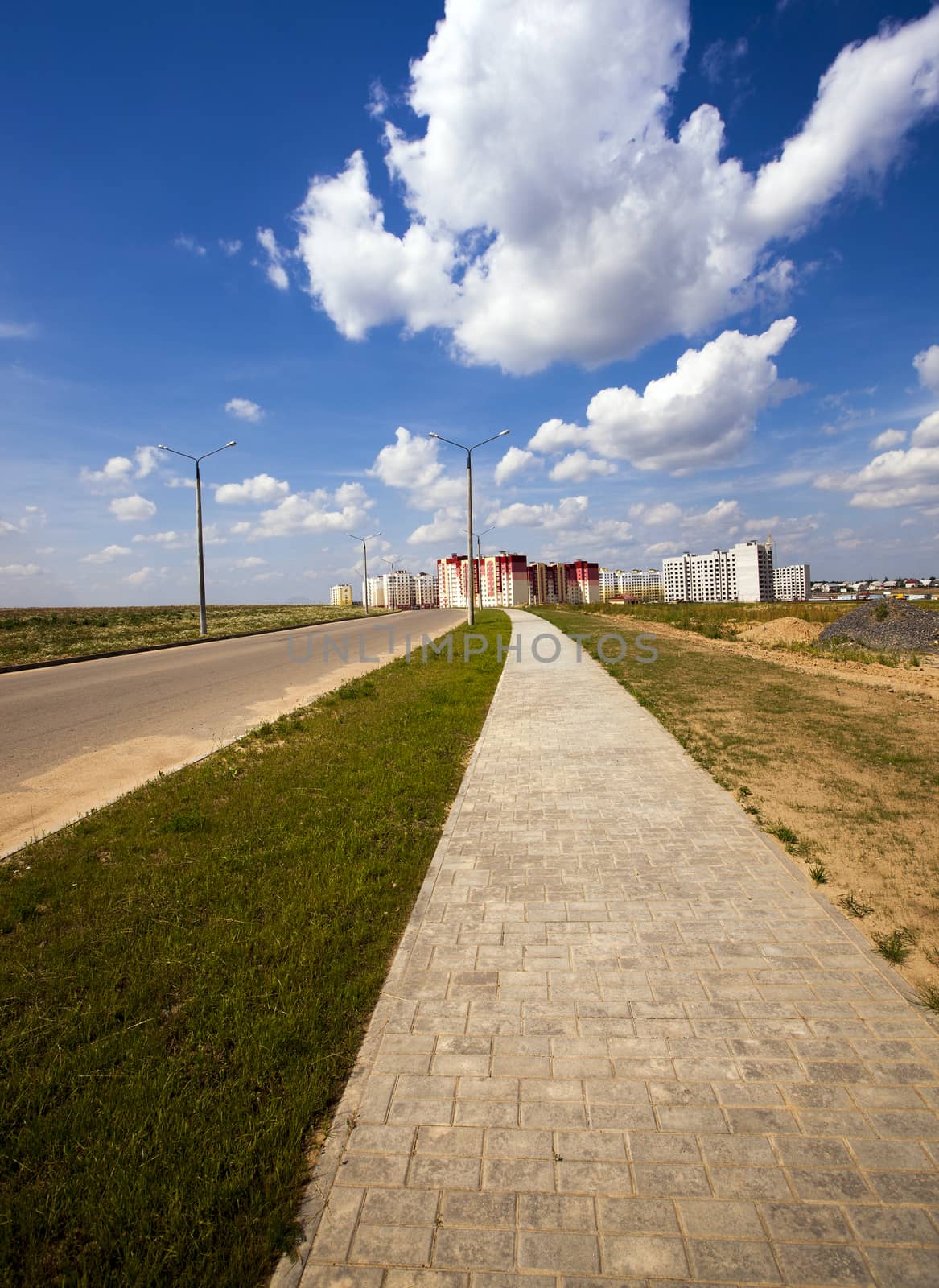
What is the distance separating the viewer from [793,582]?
449 feet

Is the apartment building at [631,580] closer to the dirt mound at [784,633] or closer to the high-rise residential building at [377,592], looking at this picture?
the high-rise residential building at [377,592]

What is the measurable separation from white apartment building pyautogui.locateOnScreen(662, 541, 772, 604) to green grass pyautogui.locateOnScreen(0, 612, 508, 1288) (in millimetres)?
83314

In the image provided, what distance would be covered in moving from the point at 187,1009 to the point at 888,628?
29.2m

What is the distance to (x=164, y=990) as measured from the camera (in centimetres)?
303

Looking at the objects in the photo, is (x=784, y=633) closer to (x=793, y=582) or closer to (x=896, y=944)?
(x=896, y=944)

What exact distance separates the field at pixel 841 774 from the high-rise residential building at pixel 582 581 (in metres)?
94.2

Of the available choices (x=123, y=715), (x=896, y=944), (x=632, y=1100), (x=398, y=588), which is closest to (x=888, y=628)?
(x=896, y=944)

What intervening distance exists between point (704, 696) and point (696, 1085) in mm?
9451

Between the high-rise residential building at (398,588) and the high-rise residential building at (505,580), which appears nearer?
the high-rise residential building at (505,580)

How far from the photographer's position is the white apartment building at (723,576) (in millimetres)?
90125

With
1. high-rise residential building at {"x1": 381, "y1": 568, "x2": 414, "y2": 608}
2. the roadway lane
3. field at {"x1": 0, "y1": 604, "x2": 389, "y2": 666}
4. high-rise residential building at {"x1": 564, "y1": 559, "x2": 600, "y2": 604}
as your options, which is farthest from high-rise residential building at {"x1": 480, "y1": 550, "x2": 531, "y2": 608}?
the roadway lane

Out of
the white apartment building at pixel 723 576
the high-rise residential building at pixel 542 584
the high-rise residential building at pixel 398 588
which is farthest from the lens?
the high-rise residential building at pixel 398 588

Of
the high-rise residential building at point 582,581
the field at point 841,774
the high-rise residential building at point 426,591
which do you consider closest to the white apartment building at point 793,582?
the high-rise residential building at point 582,581

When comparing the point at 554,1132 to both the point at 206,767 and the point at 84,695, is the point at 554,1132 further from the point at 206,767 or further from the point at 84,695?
the point at 84,695
